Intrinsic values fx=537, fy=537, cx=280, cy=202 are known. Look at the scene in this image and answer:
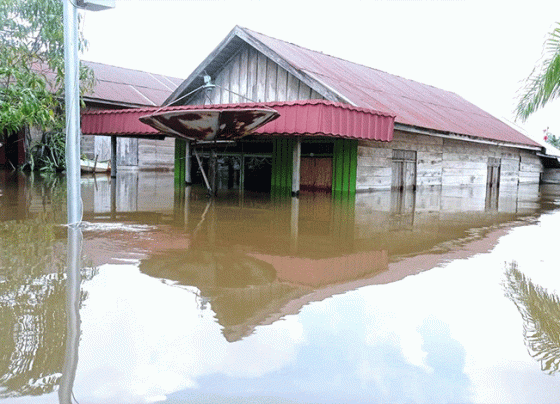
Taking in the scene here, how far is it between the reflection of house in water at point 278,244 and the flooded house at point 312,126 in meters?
2.18

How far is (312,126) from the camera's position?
11.3 meters

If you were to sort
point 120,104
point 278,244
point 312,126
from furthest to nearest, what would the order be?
point 120,104 < point 312,126 < point 278,244

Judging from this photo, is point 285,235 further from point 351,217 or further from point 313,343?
point 313,343

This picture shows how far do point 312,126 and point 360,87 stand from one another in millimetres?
4834

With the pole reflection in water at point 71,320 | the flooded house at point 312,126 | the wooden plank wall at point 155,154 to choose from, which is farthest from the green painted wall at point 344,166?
the wooden plank wall at point 155,154

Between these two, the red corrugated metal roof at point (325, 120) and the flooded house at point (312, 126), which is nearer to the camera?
the red corrugated metal roof at point (325, 120)

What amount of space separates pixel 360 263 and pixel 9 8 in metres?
9.10

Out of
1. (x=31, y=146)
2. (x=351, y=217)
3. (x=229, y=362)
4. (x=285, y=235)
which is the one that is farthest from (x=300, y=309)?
(x=31, y=146)

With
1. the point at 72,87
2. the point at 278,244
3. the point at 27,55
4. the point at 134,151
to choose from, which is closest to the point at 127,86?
the point at 134,151

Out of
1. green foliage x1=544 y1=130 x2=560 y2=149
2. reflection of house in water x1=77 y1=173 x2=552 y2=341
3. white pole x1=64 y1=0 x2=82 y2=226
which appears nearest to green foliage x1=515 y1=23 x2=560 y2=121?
reflection of house in water x1=77 y1=173 x2=552 y2=341

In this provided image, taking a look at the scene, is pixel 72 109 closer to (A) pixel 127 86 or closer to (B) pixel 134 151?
(B) pixel 134 151

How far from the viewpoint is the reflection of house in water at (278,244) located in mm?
3936

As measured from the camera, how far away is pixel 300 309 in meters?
3.55

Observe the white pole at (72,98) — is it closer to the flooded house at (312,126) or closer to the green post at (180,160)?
the flooded house at (312,126)
